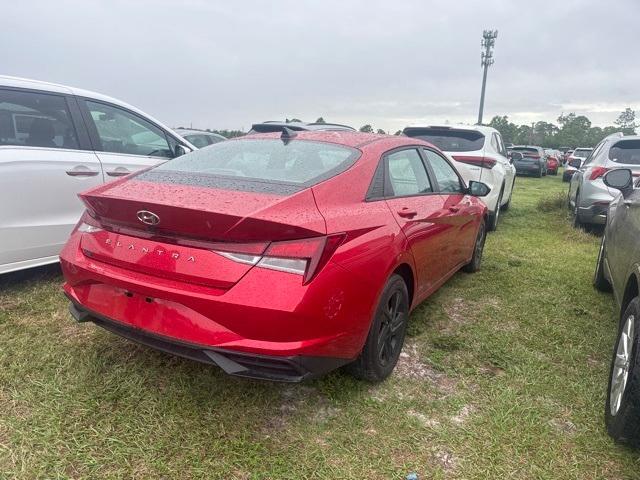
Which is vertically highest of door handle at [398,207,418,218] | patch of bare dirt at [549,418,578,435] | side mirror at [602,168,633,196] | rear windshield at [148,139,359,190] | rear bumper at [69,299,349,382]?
rear windshield at [148,139,359,190]

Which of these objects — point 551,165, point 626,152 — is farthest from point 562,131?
point 626,152

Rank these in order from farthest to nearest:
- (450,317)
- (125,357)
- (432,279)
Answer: (450,317) < (432,279) < (125,357)

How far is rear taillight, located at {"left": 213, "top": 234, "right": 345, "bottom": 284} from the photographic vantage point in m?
2.02

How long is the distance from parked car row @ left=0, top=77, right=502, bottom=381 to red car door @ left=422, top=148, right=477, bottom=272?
0.04 m

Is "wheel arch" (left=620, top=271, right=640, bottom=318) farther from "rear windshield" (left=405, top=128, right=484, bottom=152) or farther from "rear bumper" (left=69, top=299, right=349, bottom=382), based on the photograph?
"rear windshield" (left=405, top=128, right=484, bottom=152)

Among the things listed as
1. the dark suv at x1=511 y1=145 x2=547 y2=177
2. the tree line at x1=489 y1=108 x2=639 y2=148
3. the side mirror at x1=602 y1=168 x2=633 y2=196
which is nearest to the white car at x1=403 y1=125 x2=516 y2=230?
the side mirror at x1=602 y1=168 x2=633 y2=196

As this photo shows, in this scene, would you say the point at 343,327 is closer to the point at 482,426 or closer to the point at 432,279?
the point at 482,426

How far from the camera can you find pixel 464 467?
214cm

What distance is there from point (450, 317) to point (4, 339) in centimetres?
307

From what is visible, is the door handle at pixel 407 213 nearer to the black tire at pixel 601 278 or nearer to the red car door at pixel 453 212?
the red car door at pixel 453 212

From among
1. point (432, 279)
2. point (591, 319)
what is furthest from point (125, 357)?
point (591, 319)

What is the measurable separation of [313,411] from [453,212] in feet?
6.49

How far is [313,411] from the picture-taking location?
2479 millimetres

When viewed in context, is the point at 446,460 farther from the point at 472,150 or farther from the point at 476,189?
the point at 472,150
